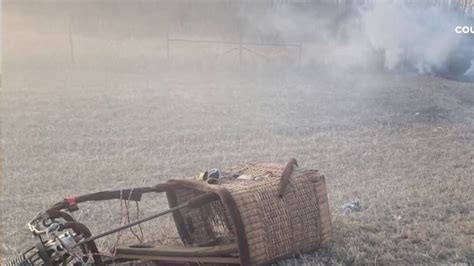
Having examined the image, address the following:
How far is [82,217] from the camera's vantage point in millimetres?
5090

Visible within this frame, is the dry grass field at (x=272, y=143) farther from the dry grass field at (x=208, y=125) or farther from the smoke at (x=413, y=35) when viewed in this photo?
the smoke at (x=413, y=35)

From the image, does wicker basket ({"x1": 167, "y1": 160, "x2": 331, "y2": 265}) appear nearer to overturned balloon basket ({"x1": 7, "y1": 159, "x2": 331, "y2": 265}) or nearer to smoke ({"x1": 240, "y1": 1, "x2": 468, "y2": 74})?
overturned balloon basket ({"x1": 7, "y1": 159, "x2": 331, "y2": 265})

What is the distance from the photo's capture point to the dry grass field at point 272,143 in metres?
4.14

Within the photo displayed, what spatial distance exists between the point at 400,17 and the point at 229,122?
8437 mm

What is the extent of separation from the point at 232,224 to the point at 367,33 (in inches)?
590

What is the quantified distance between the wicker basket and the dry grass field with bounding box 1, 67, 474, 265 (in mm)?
220

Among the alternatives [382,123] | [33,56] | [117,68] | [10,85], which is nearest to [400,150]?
[382,123]

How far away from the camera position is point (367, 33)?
1738 cm

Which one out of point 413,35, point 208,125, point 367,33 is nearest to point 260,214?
point 208,125

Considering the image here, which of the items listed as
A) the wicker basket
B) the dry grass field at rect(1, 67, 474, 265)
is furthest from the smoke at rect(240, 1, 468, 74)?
the wicker basket

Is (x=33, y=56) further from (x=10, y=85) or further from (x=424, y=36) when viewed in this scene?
(x=424, y=36)

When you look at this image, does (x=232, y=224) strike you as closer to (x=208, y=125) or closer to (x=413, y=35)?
(x=208, y=125)

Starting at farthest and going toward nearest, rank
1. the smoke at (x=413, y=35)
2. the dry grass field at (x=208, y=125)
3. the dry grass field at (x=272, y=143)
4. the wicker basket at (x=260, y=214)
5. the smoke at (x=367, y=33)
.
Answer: the smoke at (x=367, y=33) < the smoke at (x=413, y=35) < the dry grass field at (x=208, y=125) < the dry grass field at (x=272, y=143) < the wicker basket at (x=260, y=214)

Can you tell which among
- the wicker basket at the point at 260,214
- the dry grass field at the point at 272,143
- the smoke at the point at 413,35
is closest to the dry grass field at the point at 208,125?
the dry grass field at the point at 272,143
